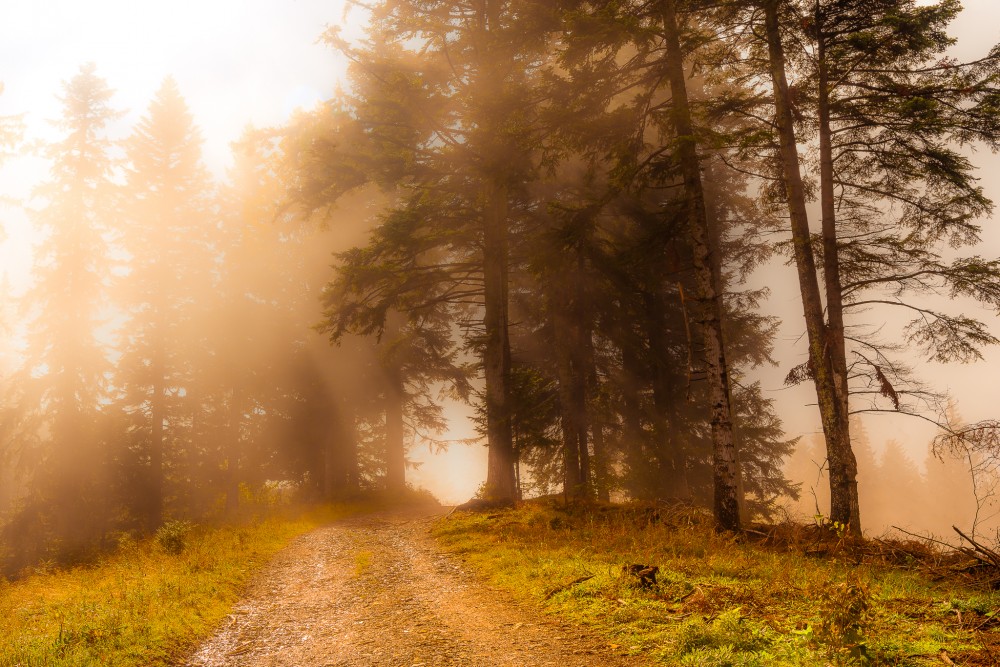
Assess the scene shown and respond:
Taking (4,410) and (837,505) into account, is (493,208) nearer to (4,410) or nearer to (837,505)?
(837,505)

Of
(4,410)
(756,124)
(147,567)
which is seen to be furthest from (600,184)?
(4,410)

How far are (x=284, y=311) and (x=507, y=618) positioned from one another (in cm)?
2176

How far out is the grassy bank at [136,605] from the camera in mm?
6230

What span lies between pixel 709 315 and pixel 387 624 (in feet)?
26.7

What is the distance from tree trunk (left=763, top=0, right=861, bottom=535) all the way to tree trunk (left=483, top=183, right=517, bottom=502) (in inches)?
279

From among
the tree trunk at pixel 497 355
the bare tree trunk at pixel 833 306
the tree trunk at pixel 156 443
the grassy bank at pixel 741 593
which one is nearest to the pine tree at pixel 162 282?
the tree trunk at pixel 156 443

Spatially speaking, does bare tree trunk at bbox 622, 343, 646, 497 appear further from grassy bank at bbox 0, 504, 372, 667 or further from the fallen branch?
grassy bank at bbox 0, 504, 372, 667

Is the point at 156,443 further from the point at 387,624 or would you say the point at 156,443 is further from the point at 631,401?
the point at 387,624

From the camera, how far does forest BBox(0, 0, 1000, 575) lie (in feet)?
37.2

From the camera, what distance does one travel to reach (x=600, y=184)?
18.6 meters

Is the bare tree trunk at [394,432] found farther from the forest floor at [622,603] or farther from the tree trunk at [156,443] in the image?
the forest floor at [622,603]

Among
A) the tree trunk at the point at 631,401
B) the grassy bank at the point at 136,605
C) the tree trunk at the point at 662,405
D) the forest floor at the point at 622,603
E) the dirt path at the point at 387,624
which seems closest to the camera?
the forest floor at the point at 622,603

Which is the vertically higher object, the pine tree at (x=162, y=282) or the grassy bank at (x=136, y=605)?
the pine tree at (x=162, y=282)

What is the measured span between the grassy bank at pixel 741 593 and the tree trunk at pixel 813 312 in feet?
4.09
